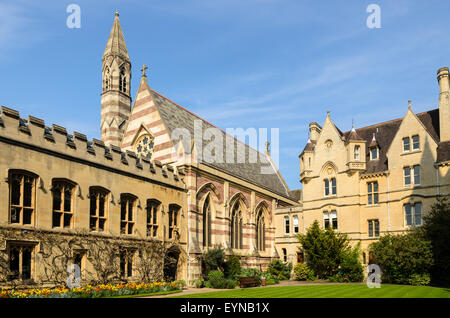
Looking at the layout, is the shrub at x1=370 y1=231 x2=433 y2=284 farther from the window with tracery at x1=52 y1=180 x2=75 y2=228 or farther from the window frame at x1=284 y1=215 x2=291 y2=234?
the window with tracery at x1=52 y1=180 x2=75 y2=228

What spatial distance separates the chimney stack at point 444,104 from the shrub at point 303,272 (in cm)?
1488

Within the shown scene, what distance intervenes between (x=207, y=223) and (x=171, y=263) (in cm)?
544

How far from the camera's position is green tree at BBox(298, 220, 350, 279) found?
34.3m

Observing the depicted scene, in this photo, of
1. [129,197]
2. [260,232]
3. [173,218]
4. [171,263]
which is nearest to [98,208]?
[129,197]

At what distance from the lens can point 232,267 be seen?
33.4 meters

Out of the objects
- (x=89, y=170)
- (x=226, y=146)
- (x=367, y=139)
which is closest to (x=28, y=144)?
(x=89, y=170)

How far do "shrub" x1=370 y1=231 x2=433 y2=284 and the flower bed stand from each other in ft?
47.7

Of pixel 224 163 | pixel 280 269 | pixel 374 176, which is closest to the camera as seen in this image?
pixel 374 176

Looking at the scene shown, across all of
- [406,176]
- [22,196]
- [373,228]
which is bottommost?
[373,228]

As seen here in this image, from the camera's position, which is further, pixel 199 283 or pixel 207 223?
pixel 207 223

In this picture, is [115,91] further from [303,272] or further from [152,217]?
[303,272]

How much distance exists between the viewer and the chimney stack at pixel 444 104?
109 feet

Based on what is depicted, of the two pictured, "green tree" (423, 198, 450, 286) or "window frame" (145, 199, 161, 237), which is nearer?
"green tree" (423, 198, 450, 286)

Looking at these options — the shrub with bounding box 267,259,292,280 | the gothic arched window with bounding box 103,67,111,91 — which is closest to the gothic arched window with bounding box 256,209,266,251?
the shrub with bounding box 267,259,292,280
